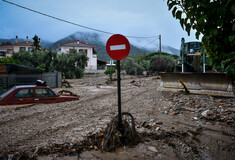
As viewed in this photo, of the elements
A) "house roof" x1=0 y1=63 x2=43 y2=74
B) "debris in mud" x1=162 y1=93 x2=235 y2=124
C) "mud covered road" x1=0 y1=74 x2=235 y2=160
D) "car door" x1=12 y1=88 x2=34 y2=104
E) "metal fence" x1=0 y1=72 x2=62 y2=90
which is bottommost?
"mud covered road" x1=0 y1=74 x2=235 y2=160

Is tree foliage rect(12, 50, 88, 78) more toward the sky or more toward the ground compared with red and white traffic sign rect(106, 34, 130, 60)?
more toward the sky

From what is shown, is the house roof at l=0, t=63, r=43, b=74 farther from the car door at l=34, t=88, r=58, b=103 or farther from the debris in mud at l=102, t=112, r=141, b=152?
the debris in mud at l=102, t=112, r=141, b=152

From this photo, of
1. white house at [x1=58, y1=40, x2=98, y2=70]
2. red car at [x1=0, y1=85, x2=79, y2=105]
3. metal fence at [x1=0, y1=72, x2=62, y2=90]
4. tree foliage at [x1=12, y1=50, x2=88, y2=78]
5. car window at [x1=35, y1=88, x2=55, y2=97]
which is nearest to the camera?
red car at [x1=0, y1=85, x2=79, y2=105]

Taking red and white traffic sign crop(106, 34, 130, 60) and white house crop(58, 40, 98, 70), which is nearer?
red and white traffic sign crop(106, 34, 130, 60)

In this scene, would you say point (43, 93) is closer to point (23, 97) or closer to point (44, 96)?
point (44, 96)

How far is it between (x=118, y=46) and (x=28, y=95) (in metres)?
6.14

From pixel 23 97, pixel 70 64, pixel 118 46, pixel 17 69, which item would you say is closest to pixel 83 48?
pixel 70 64

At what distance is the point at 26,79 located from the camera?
13.7m

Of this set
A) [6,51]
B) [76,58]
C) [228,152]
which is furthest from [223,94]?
[6,51]

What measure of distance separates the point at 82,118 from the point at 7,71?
1032 cm

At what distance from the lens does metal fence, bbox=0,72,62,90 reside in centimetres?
1233

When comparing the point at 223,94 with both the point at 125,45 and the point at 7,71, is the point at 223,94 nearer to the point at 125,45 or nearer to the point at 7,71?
the point at 125,45

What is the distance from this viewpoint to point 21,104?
7543 millimetres

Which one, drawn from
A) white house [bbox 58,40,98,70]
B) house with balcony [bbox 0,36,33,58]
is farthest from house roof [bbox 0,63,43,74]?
house with balcony [bbox 0,36,33,58]
